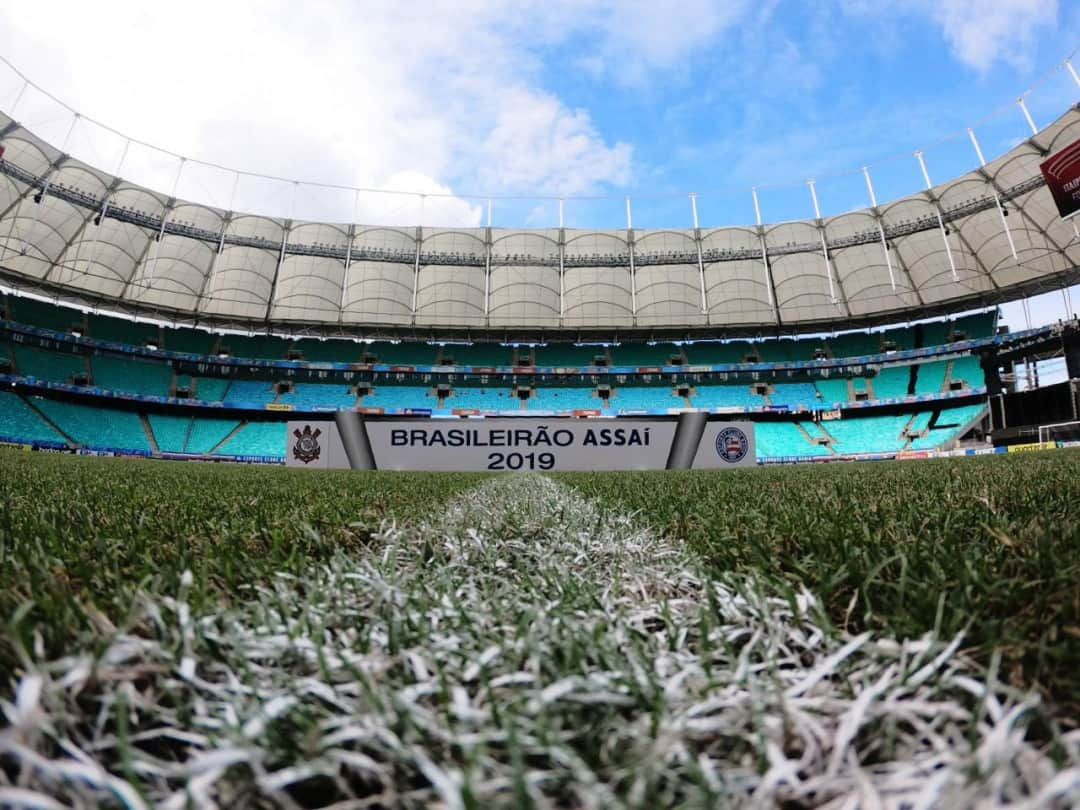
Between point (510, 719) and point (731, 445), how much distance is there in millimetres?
17631

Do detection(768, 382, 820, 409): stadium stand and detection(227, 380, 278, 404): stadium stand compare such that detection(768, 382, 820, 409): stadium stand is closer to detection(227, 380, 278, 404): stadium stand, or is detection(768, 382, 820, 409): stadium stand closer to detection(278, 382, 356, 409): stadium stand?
detection(278, 382, 356, 409): stadium stand

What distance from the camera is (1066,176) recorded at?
21922mm

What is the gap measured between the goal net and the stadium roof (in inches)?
339

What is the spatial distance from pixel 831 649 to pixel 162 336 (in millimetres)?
40670

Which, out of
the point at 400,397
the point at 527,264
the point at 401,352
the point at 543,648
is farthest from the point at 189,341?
the point at 543,648

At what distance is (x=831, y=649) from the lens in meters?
0.82

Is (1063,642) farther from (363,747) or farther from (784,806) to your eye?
(363,747)

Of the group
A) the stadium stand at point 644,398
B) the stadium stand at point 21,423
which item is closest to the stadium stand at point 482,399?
the stadium stand at point 644,398

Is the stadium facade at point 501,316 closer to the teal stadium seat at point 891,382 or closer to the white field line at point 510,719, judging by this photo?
the teal stadium seat at point 891,382

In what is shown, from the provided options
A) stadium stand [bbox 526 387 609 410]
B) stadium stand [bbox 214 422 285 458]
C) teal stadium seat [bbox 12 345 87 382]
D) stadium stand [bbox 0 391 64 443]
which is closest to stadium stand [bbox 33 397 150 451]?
stadium stand [bbox 0 391 64 443]

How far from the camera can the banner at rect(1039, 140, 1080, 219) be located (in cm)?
2159

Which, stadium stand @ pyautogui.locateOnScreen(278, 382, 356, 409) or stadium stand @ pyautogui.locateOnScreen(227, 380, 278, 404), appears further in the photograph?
stadium stand @ pyautogui.locateOnScreen(278, 382, 356, 409)

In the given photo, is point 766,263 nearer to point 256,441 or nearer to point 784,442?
point 784,442

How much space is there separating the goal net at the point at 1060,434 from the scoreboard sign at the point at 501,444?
750 inches
